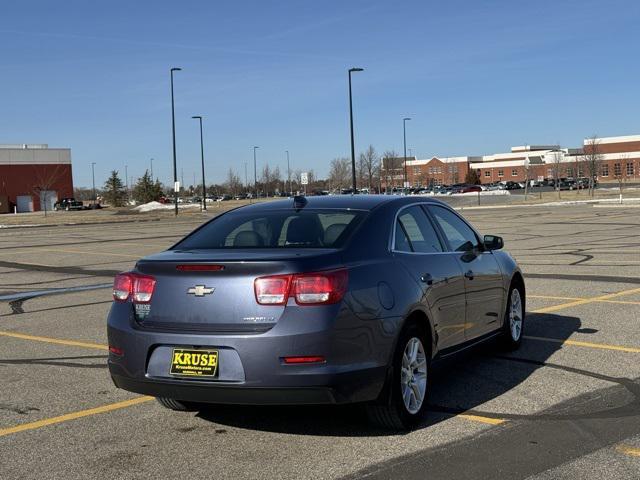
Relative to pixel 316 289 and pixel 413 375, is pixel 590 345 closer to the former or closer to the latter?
pixel 413 375

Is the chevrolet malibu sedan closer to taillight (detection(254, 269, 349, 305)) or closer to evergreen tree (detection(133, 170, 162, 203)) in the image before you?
taillight (detection(254, 269, 349, 305))

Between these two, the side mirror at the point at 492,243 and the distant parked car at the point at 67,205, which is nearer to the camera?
the side mirror at the point at 492,243

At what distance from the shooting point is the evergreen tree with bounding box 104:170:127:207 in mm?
101625

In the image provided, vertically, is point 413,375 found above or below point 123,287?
below

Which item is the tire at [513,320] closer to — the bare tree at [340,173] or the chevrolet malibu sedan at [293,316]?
the chevrolet malibu sedan at [293,316]

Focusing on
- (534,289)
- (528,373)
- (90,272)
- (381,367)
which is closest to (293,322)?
(381,367)

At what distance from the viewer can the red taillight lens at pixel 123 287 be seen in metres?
5.18

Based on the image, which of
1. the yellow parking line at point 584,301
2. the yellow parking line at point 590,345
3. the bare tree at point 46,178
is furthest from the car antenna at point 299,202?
the bare tree at point 46,178

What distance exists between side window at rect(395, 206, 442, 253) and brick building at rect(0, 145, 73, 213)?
82177 millimetres

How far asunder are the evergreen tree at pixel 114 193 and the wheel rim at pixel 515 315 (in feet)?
321

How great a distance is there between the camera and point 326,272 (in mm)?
4742

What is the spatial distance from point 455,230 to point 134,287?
294 centimetres

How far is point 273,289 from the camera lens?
4.68 metres

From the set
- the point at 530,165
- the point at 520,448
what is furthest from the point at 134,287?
the point at 530,165
